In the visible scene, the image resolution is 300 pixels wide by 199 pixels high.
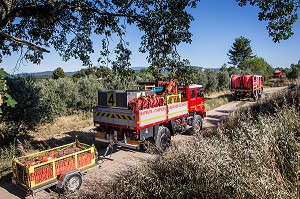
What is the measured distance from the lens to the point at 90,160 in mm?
7289

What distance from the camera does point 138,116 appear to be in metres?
8.15

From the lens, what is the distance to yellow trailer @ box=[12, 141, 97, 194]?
589 centimetres

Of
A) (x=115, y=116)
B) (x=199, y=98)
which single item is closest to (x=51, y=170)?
(x=115, y=116)

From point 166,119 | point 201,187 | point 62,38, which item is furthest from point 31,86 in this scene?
point 201,187

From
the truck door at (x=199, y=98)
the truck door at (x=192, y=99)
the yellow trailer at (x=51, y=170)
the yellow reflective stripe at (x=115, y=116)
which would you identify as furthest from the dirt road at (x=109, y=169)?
the truck door at (x=199, y=98)

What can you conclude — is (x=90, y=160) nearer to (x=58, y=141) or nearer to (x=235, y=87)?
(x=58, y=141)

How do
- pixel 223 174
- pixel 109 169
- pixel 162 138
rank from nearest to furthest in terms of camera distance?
pixel 223 174 < pixel 109 169 < pixel 162 138

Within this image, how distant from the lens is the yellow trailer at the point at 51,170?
232 inches

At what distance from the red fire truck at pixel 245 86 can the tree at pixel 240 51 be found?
61.7 m

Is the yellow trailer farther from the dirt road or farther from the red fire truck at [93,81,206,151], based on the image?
the red fire truck at [93,81,206,151]

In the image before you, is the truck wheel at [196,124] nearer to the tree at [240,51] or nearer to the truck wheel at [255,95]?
the truck wheel at [255,95]

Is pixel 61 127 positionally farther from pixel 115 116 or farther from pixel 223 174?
pixel 223 174

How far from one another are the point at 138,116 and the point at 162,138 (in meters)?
1.85

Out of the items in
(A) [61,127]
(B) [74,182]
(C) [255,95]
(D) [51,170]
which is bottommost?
(B) [74,182]
